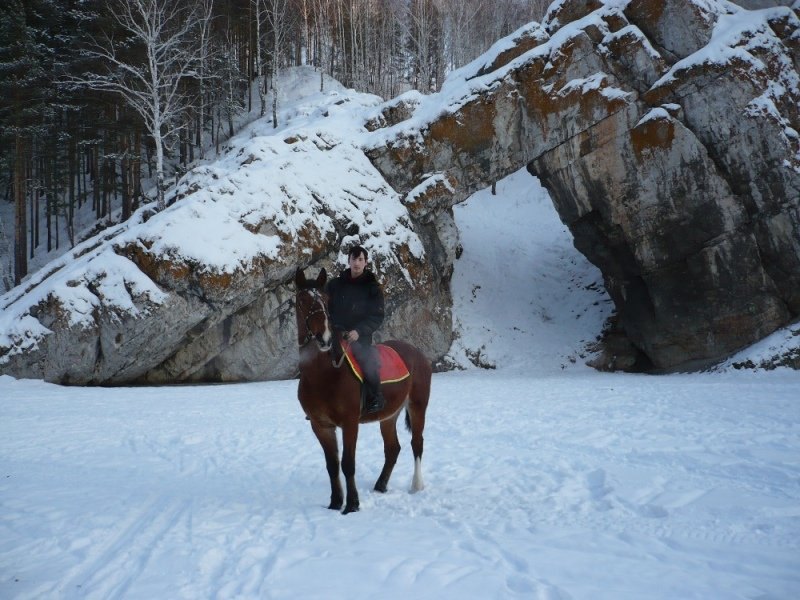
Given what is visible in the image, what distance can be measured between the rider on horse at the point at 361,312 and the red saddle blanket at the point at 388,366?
0.09 metres

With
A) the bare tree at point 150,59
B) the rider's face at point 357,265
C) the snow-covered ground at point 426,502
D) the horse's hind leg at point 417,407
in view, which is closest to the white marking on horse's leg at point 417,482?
the snow-covered ground at point 426,502

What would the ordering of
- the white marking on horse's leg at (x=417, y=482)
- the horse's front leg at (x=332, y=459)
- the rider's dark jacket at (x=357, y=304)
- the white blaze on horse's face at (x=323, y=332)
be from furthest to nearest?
the white marking on horse's leg at (x=417, y=482), the rider's dark jacket at (x=357, y=304), the horse's front leg at (x=332, y=459), the white blaze on horse's face at (x=323, y=332)

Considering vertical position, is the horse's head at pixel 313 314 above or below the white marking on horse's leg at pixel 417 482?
above

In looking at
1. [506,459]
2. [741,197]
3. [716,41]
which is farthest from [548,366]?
[506,459]

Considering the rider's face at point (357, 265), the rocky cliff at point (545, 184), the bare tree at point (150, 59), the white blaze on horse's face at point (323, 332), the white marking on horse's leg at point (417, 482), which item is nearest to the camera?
the white blaze on horse's face at point (323, 332)

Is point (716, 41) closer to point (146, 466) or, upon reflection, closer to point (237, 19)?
point (146, 466)

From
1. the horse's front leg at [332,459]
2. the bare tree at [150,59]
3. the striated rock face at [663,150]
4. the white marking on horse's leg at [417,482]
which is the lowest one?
the white marking on horse's leg at [417,482]

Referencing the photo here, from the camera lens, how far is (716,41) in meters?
19.1

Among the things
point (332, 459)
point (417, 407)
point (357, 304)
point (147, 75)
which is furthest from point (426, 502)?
point (147, 75)

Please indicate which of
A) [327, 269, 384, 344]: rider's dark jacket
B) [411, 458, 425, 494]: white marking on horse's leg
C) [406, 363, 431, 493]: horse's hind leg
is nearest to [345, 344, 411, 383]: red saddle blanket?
[327, 269, 384, 344]: rider's dark jacket

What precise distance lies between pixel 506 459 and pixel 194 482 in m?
4.25

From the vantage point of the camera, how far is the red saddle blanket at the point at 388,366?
5.51 metres

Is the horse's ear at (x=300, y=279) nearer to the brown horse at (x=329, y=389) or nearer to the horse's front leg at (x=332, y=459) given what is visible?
the brown horse at (x=329, y=389)

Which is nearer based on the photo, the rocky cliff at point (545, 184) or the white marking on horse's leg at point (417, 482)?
the white marking on horse's leg at point (417, 482)
